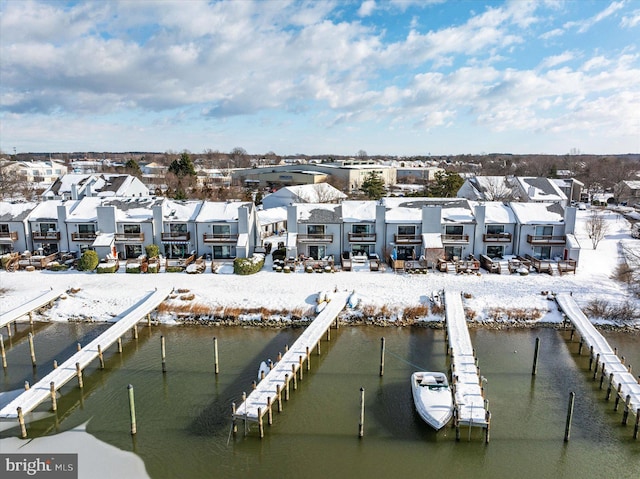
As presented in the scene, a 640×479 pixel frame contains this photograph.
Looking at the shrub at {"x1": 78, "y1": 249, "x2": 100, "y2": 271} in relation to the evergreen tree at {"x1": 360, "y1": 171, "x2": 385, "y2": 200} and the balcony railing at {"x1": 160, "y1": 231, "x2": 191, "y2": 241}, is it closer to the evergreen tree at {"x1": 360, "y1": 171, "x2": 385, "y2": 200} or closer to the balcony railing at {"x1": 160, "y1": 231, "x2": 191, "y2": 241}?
the balcony railing at {"x1": 160, "y1": 231, "x2": 191, "y2": 241}

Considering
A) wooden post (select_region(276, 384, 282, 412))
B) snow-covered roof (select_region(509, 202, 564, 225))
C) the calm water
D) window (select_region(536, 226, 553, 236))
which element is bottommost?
the calm water

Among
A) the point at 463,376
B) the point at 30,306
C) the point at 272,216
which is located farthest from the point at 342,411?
the point at 272,216

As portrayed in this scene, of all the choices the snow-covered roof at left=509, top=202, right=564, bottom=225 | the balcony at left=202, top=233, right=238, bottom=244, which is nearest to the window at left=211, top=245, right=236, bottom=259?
the balcony at left=202, top=233, right=238, bottom=244

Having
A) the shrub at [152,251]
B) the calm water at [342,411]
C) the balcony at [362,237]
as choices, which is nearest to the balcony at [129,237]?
the shrub at [152,251]

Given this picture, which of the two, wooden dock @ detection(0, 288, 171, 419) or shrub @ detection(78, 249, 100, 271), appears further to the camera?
shrub @ detection(78, 249, 100, 271)

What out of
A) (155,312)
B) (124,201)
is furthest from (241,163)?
(155,312)

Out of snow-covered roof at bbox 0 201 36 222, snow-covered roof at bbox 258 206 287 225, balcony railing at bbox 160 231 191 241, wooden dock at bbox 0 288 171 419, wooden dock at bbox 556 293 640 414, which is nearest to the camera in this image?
wooden dock at bbox 0 288 171 419

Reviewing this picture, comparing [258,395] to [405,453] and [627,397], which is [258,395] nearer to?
[405,453]

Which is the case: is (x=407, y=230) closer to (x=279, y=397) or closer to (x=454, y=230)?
(x=454, y=230)
